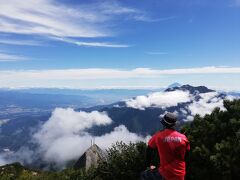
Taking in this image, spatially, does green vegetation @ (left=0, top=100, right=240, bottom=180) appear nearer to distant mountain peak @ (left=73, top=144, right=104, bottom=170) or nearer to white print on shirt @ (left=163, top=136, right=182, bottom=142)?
white print on shirt @ (left=163, top=136, right=182, bottom=142)

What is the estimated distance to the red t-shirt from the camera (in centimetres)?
1037

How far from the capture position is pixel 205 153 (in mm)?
24125

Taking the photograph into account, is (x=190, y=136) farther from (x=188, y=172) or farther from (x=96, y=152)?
(x=96, y=152)

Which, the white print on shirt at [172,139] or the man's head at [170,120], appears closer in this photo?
the white print on shirt at [172,139]

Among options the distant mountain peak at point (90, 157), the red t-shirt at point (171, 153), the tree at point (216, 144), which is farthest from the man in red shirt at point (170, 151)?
the distant mountain peak at point (90, 157)

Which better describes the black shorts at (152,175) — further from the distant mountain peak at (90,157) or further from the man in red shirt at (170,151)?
the distant mountain peak at (90,157)

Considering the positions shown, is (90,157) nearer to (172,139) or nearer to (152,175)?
(152,175)

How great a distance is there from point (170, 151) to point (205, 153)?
14.4m

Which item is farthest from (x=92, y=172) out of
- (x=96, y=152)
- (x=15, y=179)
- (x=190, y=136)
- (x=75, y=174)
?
(x=96, y=152)

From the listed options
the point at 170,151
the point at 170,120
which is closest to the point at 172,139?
the point at 170,151

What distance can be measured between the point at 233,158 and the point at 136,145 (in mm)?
9547

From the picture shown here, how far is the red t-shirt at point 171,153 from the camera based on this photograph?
34.0 feet

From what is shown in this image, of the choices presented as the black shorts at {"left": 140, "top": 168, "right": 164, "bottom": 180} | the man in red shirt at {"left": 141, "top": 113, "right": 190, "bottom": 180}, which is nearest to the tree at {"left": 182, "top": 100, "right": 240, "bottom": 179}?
the black shorts at {"left": 140, "top": 168, "right": 164, "bottom": 180}

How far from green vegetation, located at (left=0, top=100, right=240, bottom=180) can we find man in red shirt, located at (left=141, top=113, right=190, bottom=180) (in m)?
12.5
